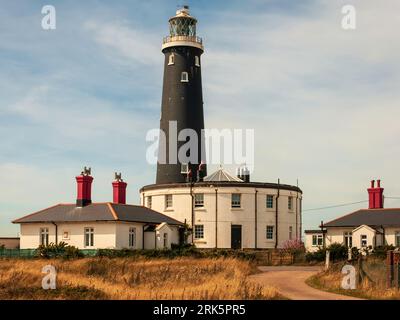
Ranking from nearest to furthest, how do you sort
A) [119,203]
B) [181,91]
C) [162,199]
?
[119,203] → [162,199] → [181,91]

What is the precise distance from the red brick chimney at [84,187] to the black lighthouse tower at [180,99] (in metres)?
14.1

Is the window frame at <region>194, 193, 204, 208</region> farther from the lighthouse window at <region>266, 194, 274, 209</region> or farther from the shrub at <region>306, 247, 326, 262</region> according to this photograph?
the shrub at <region>306, 247, 326, 262</region>

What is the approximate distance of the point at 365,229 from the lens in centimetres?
5172

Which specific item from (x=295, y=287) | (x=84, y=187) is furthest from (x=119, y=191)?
(x=295, y=287)

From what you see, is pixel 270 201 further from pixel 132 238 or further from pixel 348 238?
pixel 132 238

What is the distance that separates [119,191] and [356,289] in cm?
3106

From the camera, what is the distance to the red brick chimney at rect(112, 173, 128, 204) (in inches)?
2124

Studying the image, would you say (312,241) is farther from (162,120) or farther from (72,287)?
(72,287)

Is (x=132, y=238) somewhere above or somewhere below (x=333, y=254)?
above

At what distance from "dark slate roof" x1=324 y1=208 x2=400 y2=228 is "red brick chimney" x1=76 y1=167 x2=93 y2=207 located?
1800 cm
